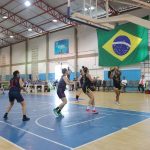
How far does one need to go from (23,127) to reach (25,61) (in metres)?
31.0

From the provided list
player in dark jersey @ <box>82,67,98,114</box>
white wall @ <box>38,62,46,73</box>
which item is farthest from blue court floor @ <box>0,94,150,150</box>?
white wall @ <box>38,62,46,73</box>

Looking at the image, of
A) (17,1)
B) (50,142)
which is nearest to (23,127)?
(50,142)

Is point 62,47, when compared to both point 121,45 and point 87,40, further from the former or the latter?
point 121,45

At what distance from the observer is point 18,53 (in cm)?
3878

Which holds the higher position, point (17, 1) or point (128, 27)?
point (17, 1)

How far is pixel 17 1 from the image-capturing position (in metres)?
25.1

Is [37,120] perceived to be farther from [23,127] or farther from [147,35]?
[147,35]

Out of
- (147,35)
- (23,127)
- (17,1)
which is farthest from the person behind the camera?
(17,1)

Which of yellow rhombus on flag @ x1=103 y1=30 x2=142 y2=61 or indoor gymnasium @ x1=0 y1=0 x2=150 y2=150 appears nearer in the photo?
indoor gymnasium @ x1=0 y1=0 x2=150 y2=150

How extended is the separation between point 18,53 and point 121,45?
21082 millimetres

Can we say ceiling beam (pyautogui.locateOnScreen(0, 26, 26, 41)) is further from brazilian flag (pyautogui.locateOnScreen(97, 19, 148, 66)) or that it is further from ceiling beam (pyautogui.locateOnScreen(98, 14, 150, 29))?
ceiling beam (pyautogui.locateOnScreen(98, 14, 150, 29))

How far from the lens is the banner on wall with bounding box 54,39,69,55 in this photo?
2981 cm

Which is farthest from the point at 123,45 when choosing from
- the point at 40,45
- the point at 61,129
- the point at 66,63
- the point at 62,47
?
the point at 61,129

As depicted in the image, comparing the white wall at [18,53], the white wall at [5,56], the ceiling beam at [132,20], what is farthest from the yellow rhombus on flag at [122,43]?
the white wall at [5,56]
